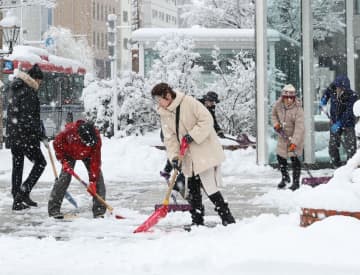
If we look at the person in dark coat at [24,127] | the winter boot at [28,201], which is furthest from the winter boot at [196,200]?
the winter boot at [28,201]

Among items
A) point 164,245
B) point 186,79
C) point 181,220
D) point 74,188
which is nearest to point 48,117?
point 186,79

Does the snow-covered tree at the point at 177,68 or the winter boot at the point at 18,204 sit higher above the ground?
the snow-covered tree at the point at 177,68

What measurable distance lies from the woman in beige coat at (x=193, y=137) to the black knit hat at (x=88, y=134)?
1.15 metres

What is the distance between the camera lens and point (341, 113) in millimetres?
13438

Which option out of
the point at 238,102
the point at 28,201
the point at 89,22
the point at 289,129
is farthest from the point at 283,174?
the point at 89,22

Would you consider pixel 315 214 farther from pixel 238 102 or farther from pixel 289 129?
pixel 238 102

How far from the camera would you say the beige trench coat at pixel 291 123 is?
39.9ft

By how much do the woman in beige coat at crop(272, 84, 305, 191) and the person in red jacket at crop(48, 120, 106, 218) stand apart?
11.9ft

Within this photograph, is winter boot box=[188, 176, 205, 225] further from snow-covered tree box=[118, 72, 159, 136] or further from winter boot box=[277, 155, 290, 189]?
snow-covered tree box=[118, 72, 159, 136]

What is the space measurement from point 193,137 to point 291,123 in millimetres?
4678

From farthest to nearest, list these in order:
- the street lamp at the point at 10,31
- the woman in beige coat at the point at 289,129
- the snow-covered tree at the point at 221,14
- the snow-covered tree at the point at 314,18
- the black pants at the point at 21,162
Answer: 1. the snow-covered tree at the point at 221,14
2. the street lamp at the point at 10,31
3. the snow-covered tree at the point at 314,18
4. the woman in beige coat at the point at 289,129
5. the black pants at the point at 21,162

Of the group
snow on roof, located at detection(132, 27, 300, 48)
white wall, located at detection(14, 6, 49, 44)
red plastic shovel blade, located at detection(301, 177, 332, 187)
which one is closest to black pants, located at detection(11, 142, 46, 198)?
red plastic shovel blade, located at detection(301, 177, 332, 187)

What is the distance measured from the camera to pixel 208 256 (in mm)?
6391

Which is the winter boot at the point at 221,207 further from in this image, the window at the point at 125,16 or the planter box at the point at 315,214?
the window at the point at 125,16
